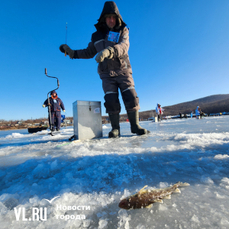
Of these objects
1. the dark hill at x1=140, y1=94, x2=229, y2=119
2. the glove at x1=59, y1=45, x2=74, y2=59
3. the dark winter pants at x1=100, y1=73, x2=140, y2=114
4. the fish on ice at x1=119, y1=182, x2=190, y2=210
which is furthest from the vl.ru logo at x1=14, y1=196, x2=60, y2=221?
the dark hill at x1=140, y1=94, x2=229, y2=119

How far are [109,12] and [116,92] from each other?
3.67ft

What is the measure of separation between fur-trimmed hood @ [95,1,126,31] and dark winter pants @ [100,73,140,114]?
0.76 meters

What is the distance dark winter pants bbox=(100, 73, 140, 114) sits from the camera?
1880 millimetres

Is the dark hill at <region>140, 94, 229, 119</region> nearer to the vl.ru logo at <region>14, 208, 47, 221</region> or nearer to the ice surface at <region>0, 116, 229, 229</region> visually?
the ice surface at <region>0, 116, 229, 229</region>

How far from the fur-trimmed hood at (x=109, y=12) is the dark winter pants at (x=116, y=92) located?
764 mm

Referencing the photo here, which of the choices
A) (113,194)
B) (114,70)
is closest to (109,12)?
(114,70)

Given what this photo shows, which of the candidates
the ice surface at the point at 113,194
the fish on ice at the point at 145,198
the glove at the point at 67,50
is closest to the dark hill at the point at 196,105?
the glove at the point at 67,50

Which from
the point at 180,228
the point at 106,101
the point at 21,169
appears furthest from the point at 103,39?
the point at 180,228

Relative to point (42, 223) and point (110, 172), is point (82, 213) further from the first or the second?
point (110, 172)

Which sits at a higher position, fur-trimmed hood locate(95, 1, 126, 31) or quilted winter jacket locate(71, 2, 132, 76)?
fur-trimmed hood locate(95, 1, 126, 31)

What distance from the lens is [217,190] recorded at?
0.42 meters

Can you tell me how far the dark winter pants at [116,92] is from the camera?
6.17 ft

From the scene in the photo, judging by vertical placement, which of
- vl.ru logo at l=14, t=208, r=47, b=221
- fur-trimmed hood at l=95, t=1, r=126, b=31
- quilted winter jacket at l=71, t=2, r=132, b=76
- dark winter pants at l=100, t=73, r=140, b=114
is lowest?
vl.ru logo at l=14, t=208, r=47, b=221

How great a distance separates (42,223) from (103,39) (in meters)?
2.13
